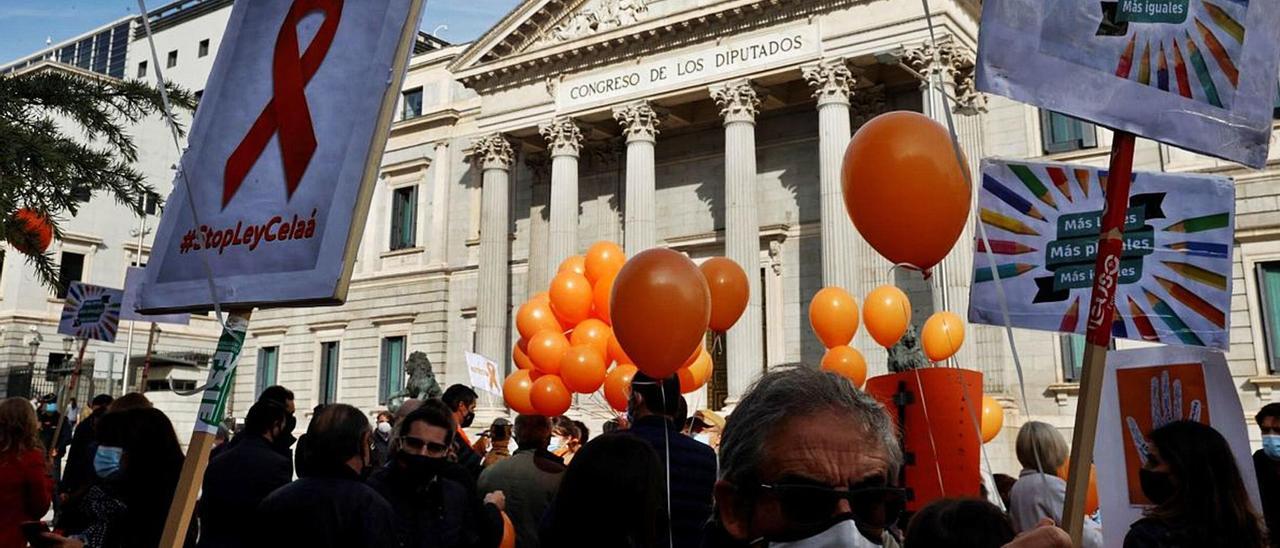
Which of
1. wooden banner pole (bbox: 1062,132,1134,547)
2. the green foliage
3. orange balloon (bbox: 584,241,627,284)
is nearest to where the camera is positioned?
wooden banner pole (bbox: 1062,132,1134,547)

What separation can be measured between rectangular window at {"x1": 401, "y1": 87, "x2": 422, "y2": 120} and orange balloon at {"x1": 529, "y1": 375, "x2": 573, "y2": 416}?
20050mm

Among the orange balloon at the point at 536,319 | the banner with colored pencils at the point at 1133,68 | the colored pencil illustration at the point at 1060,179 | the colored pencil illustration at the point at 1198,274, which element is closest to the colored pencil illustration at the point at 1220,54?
the banner with colored pencils at the point at 1133,68

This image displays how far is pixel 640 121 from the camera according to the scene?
21922 millimetres

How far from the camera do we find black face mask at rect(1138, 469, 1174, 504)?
2.93m

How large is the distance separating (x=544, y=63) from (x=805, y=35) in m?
7.19

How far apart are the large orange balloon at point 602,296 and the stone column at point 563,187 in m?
10.4

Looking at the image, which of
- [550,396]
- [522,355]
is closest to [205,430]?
[550,396]

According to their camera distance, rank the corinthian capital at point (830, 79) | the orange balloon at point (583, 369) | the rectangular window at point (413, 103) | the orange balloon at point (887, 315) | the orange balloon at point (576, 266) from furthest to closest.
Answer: the rectangular window at point (413, 103)
the corinthian capital at point (830, 79)
the orange balloon at point (576, 266)
the orange balloon at point (583, 369)
the orange balloon at point (887, 315)

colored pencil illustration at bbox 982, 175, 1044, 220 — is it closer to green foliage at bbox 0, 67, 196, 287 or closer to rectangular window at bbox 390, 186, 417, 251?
green foliage at bbox 0, 67, 196, 287

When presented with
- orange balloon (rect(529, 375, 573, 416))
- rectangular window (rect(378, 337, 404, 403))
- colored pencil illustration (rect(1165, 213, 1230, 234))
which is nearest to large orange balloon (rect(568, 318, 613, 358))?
orange balloon (rect(529, 375, 573, 416))

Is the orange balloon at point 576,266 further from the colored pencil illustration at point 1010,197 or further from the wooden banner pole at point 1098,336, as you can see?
the wooden banner pole at point 1098,336

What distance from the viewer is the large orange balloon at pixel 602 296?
1227 centimetres

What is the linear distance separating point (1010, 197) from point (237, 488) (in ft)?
13.6

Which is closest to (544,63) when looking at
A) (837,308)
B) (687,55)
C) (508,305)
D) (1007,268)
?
(687,55)
